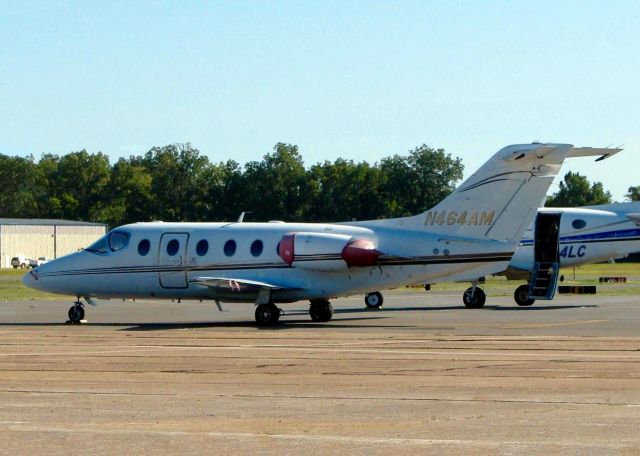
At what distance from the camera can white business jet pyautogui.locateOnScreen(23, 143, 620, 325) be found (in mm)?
32812

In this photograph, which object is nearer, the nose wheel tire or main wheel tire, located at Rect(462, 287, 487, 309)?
the nose wheel tire

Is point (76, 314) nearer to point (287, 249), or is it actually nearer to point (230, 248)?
point (230, 248)

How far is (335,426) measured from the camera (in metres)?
14.0

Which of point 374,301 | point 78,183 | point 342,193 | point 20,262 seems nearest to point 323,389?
point 374,301

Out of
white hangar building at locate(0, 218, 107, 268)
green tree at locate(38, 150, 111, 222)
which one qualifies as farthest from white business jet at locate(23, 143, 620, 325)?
green tree at locate(38, 150, 111, 222)

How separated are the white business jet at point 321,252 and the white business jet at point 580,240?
12463 millimetres

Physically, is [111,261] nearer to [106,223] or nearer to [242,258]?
[242,258]

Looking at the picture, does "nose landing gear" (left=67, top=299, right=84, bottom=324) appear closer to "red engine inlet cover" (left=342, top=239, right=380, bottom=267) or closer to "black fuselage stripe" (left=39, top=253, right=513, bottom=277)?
"black fuselage stripe" (left=39, top=253, right=513, bottom=277)

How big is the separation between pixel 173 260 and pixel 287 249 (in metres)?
3.49

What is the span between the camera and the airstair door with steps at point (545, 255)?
45.6 metres

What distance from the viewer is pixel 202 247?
116 ft

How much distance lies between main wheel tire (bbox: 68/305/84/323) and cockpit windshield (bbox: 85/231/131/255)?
172cm

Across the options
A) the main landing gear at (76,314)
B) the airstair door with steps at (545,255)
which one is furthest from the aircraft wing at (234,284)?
the airstair door with steps at (545,255)

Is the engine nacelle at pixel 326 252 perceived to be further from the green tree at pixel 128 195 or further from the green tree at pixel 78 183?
the green tree at pixel 78 183
